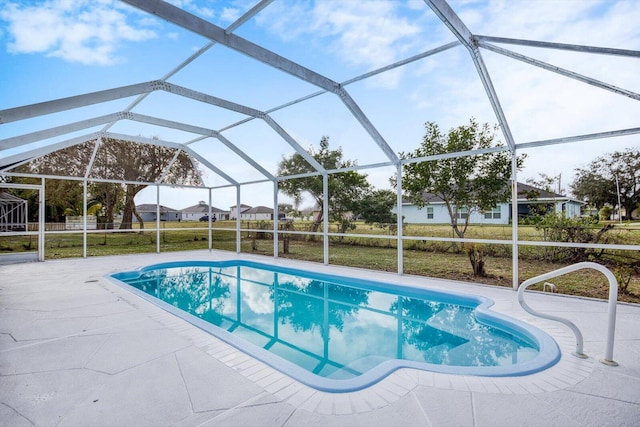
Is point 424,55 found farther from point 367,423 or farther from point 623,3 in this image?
point 367,423

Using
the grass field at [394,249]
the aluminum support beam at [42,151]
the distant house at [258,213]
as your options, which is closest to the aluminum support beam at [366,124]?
the grass field at [394,249]

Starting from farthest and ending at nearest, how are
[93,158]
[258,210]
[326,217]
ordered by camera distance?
[258,210]
[93,158]
[326,217]

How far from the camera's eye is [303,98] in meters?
6.06

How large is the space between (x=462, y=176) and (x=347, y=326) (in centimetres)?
505

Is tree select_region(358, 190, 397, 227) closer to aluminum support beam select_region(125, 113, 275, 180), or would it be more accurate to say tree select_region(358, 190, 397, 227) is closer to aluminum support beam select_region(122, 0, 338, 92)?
aluminum support beam select_region(125, 113, 275, 180)

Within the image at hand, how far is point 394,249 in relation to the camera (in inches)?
438

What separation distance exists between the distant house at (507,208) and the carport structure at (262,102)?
176 centimetres

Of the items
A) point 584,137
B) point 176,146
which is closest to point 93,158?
point 176,146

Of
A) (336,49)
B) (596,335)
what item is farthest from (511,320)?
(336,49)

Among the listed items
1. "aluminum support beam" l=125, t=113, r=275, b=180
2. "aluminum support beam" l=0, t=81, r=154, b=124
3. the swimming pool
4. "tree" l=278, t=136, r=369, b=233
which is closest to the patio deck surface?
the swimming pool

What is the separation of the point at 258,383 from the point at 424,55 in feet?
14.8

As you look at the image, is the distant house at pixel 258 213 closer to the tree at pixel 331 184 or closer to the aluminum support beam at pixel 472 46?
the tree at pixel 331 184

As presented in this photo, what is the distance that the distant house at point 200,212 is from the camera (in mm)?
11772

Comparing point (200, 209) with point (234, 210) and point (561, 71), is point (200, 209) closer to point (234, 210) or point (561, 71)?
point (234, 210)
